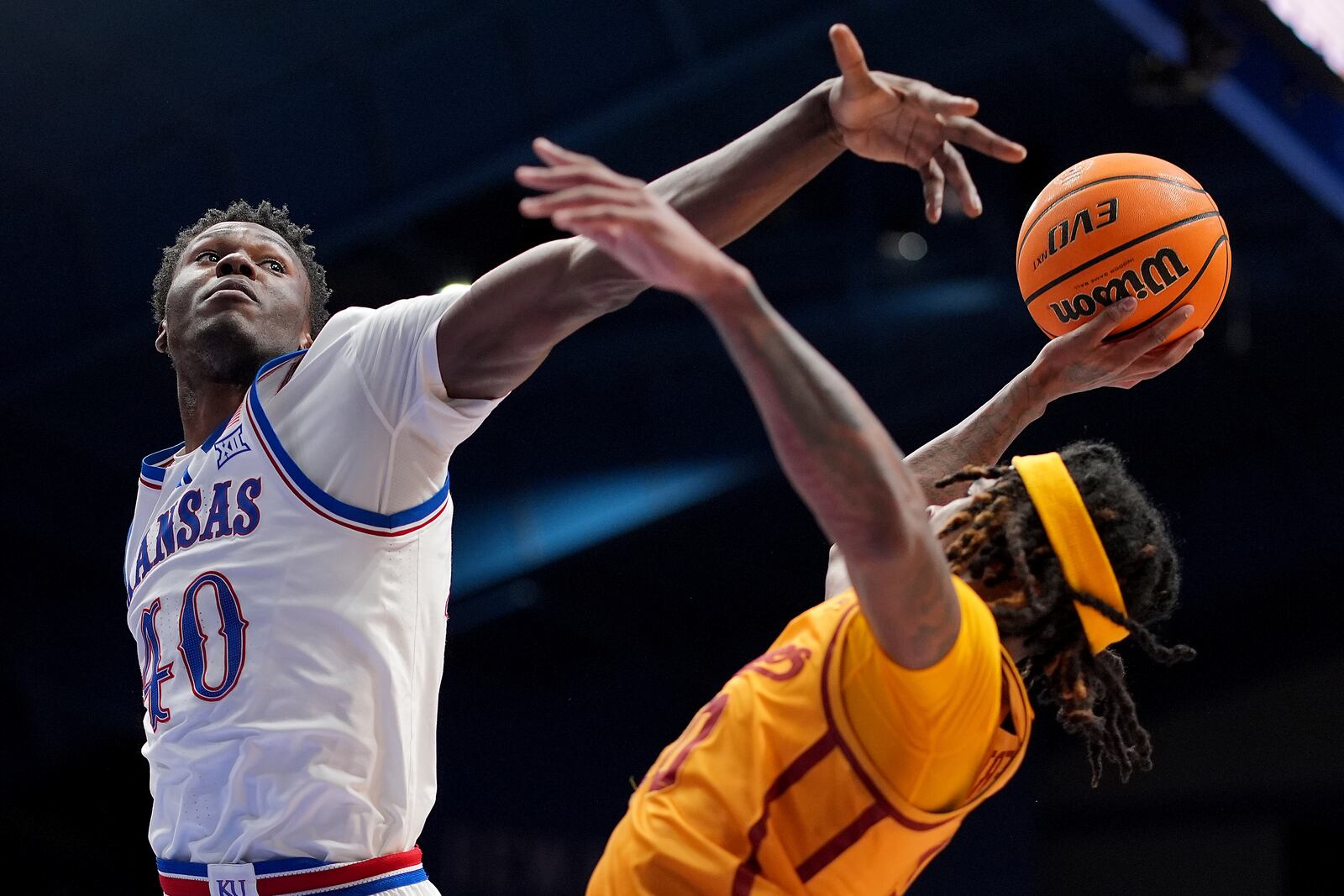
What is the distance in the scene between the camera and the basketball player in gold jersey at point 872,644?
1605mm

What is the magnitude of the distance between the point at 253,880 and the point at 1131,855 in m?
9.47

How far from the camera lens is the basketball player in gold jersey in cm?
161

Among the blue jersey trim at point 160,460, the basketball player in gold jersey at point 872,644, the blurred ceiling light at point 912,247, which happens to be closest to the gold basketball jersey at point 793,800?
the basketball player in gold jersey at point 872,644

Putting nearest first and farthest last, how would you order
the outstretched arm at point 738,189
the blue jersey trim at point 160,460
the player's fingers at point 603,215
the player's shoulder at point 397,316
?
the player's fingers at point 603,215 → the outstretched arm at point 738,189 → the player's shoulder at point 397,316 → the blue jersey trim at point 160,460

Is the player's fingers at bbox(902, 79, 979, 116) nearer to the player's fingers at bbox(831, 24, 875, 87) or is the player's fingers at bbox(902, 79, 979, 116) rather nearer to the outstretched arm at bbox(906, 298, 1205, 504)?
the player's fingers at bbox(831, 24, 875, 87)

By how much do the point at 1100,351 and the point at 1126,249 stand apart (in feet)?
0.73

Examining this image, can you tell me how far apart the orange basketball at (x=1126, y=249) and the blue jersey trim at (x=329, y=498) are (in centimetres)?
123

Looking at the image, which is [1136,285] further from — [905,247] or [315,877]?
[905,247]

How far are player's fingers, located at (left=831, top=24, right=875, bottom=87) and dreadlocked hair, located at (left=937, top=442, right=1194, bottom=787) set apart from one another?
59 cm

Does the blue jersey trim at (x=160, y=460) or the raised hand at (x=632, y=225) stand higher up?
the blue jersey trim at (x=160, y=460)

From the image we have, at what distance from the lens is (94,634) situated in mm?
7652

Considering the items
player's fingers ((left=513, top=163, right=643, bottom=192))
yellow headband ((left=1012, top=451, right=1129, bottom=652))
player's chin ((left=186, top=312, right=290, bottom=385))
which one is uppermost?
player's chin ((left=186, top=312, right=290, bottom=385))

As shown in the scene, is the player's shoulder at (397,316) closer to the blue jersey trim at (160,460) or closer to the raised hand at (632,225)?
the blue jersey trim at (160,460)

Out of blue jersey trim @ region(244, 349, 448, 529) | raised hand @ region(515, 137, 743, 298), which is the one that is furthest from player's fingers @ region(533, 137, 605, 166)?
blue jersey trim @ region(244, 349, 448, 529)
